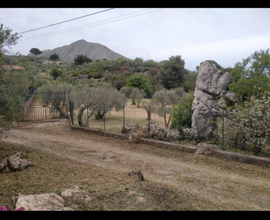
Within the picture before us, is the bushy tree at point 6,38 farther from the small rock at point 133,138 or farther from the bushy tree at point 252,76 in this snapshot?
the bushy tree at point 252,76

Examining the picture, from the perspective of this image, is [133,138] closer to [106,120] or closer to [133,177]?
[133,177]

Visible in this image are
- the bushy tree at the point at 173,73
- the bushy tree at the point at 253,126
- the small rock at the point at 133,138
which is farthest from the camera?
the bushy tree at the point at 173,73

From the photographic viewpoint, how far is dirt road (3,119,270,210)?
5.18m

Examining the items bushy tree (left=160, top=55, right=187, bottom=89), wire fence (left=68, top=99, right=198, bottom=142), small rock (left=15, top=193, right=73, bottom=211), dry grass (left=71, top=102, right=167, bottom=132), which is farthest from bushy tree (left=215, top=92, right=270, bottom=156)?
bushy tree (left=160, top=55, right=187, bottom=89)

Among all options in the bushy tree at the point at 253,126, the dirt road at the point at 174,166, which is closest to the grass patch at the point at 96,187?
the dirt road at the point at 174,166

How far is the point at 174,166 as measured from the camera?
7664mm

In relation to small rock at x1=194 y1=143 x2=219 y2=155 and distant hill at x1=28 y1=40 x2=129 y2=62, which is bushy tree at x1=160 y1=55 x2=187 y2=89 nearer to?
small rock at x1=194 y1=143 x2=219 y2=155

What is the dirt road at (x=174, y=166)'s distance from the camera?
518 centimetres

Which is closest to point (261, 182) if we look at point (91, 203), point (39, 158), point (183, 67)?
point (91, 203)

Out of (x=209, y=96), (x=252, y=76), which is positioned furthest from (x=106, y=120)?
(x=252, y=76)

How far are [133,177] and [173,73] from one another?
49.7 metres

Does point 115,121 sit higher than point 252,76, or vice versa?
point 252,76

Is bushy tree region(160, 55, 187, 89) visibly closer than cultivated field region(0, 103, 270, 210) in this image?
No

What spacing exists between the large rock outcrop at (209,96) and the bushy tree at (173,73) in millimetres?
36727
